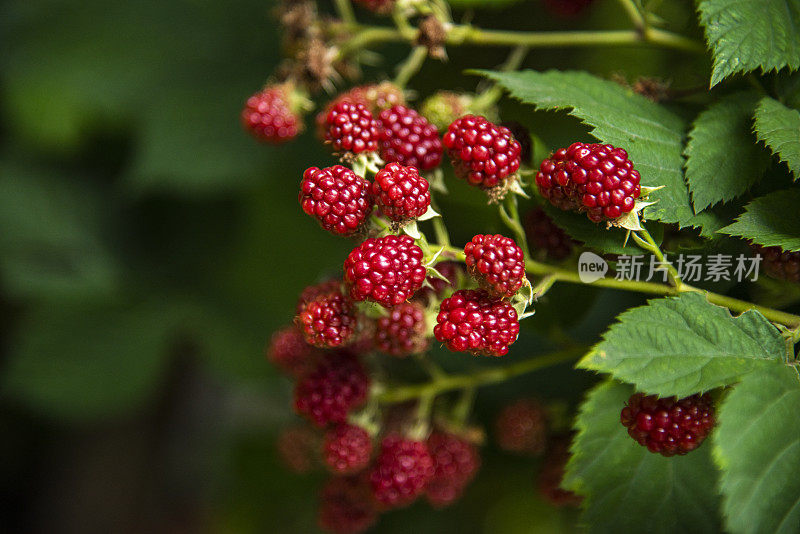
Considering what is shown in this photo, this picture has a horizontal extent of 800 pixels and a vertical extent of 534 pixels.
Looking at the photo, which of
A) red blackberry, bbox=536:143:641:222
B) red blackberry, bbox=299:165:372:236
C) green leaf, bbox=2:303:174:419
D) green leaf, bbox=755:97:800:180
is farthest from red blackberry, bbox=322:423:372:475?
green leaf, bbox=2:303:174:419

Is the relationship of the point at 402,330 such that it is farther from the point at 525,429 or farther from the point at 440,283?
the point at 525,429

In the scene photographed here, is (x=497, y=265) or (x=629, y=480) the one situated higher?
(x=497, y=265)

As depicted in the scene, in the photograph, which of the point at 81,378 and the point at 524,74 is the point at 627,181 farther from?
the point at 81,378

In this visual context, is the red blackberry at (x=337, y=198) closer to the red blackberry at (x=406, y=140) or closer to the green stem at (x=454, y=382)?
the red blackberry at (x=406, y=140)

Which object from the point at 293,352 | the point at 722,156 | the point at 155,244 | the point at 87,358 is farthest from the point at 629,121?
the point at 87,358

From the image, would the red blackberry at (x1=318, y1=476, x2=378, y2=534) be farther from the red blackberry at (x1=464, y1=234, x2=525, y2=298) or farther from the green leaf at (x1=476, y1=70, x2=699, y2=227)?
the green leaf at (x1=476, y1=70, x2=699, y2=227)

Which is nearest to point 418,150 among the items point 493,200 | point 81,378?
point 493,200
